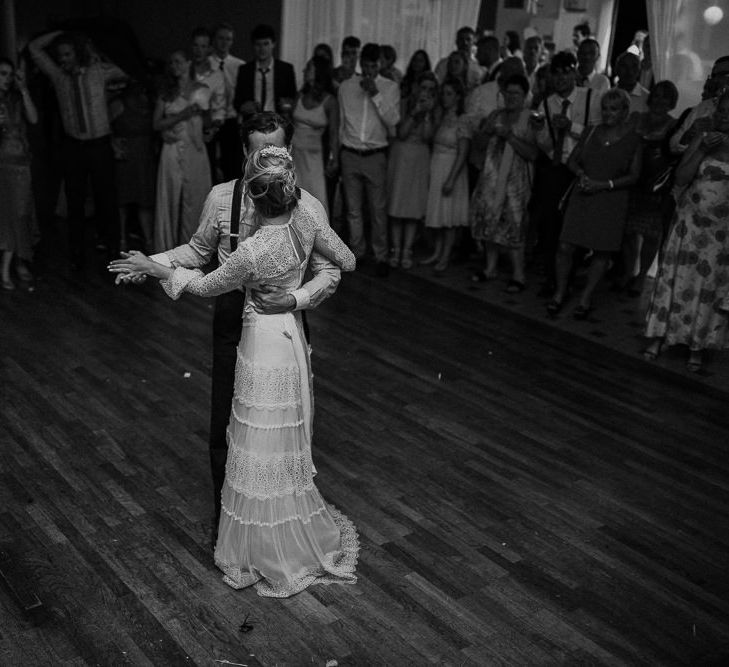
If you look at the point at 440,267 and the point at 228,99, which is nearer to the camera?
the point at 228,99

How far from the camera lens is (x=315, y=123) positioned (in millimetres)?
6891

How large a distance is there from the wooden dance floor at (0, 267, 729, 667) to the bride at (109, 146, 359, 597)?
113 mm

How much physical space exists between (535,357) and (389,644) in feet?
9.85

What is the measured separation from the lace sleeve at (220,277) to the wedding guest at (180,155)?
4.06 metres

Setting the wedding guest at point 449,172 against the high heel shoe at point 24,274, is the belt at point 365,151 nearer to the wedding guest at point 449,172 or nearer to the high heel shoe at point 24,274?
the wedding guest at point 449,172

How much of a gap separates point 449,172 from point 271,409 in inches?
179

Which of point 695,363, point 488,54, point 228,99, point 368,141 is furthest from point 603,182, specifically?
point 228,99

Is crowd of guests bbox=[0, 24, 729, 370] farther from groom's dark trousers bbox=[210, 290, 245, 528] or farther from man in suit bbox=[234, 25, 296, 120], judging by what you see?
groom's dark trousers bbox=[210, 290, 245, 528]

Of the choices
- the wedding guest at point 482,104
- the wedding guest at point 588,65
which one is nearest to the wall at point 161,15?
the wedding guest at point 482,104

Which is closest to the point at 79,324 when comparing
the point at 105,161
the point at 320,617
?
the point at 105,161

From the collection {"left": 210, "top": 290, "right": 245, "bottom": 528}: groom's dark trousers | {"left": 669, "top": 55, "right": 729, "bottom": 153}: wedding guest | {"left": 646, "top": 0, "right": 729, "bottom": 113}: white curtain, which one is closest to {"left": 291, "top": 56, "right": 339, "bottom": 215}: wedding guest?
{"left": 669, "top": 55, "right": 729, "bottom": 153}: wedding guest

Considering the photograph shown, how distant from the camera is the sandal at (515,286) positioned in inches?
266

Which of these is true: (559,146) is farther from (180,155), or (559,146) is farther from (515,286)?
(180,155)

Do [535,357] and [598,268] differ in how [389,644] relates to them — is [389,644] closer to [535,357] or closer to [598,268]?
[535,357]
